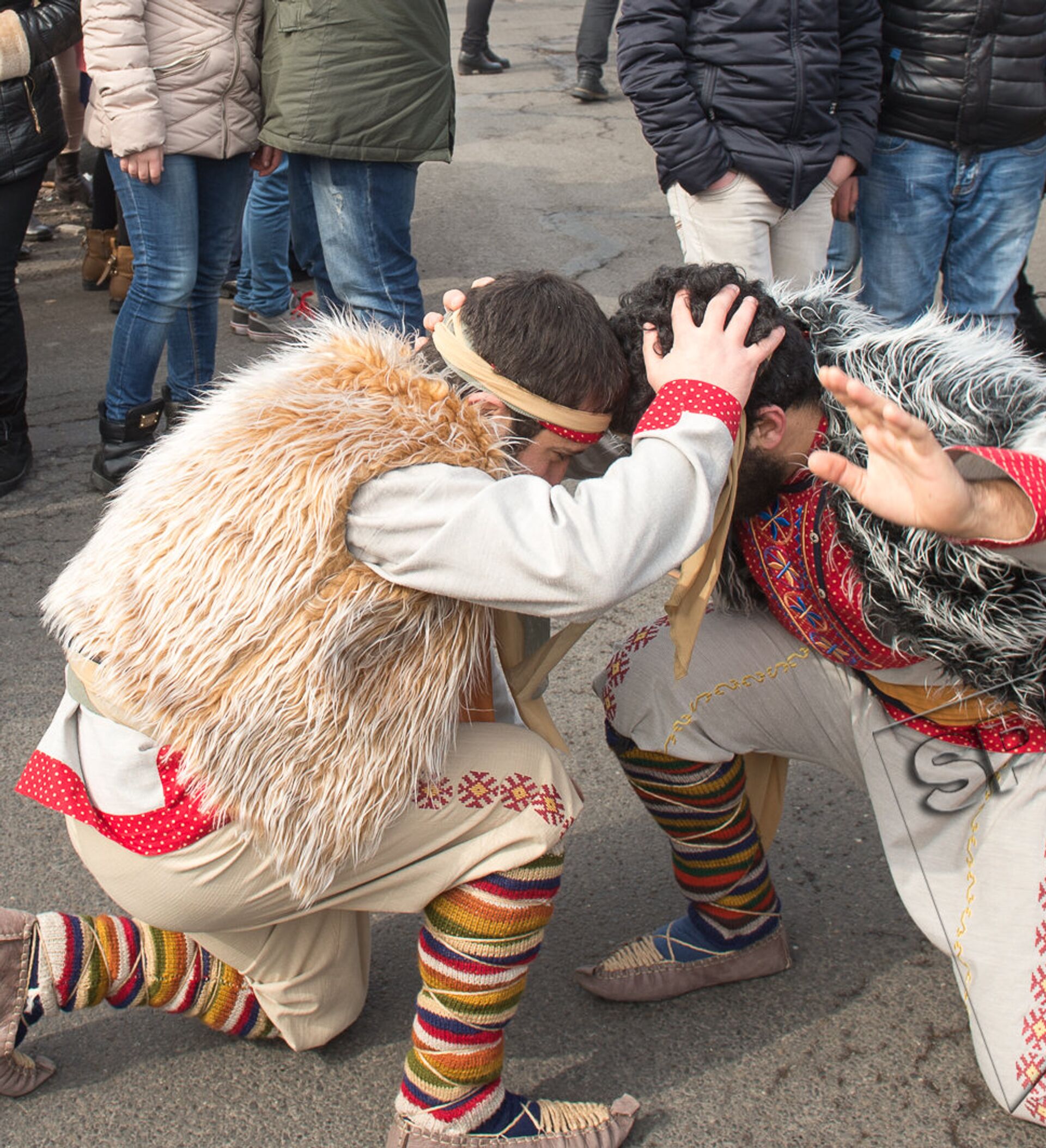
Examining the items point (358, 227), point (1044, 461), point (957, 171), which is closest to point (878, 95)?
point (957, 171)

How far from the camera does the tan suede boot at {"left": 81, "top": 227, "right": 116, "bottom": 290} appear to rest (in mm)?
5641

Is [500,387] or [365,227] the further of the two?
[365,227]

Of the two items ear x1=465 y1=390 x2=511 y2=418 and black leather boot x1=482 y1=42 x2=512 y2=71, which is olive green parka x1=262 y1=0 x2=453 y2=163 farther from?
black leather boot x1=482 y1=42 x2=512 y2=71

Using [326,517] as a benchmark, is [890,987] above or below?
below

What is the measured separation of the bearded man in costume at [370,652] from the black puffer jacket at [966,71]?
2.21m

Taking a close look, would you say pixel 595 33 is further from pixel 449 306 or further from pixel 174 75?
pixel 449 306

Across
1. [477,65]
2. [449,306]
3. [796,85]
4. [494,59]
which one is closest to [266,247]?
[796,85]

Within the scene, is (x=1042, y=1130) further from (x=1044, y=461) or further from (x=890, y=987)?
(x=1044, y=461)

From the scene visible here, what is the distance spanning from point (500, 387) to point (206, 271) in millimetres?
2456

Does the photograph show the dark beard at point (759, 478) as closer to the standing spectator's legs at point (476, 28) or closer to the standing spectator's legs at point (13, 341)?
the standing spectator's legs at point (13, 341)

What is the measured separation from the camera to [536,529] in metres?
1.63

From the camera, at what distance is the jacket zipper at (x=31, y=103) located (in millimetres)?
3562

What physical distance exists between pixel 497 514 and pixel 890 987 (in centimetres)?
122

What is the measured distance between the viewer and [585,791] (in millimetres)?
2777
